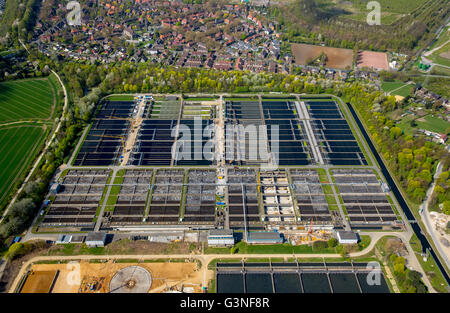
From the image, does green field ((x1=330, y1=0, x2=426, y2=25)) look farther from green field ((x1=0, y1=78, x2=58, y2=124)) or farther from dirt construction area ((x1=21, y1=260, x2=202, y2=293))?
dirt construction area ((x1=21, y1=260, x2=202, y2=293))

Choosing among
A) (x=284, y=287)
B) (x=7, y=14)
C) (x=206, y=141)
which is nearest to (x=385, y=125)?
(x=206, y=141)

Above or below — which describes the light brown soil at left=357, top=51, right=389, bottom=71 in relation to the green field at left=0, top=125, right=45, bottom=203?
above

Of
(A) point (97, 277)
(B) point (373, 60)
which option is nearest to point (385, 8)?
(B) point (373, 60)

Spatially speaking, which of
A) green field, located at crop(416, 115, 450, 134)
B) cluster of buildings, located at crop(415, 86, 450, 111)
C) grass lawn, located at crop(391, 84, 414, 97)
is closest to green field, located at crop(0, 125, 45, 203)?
green field, located at crop(416, 115, 450, 134)

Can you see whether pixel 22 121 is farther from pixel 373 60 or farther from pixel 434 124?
pixel 373 60

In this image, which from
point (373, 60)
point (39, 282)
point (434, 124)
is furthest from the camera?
point (373, 60)

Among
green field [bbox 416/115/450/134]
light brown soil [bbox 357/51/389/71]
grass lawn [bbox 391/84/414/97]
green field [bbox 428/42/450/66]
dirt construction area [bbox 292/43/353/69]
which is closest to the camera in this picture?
green field [bbox 416/115/450/134]

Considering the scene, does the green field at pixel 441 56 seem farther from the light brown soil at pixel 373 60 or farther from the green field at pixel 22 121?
the green field at pixel 22 121
